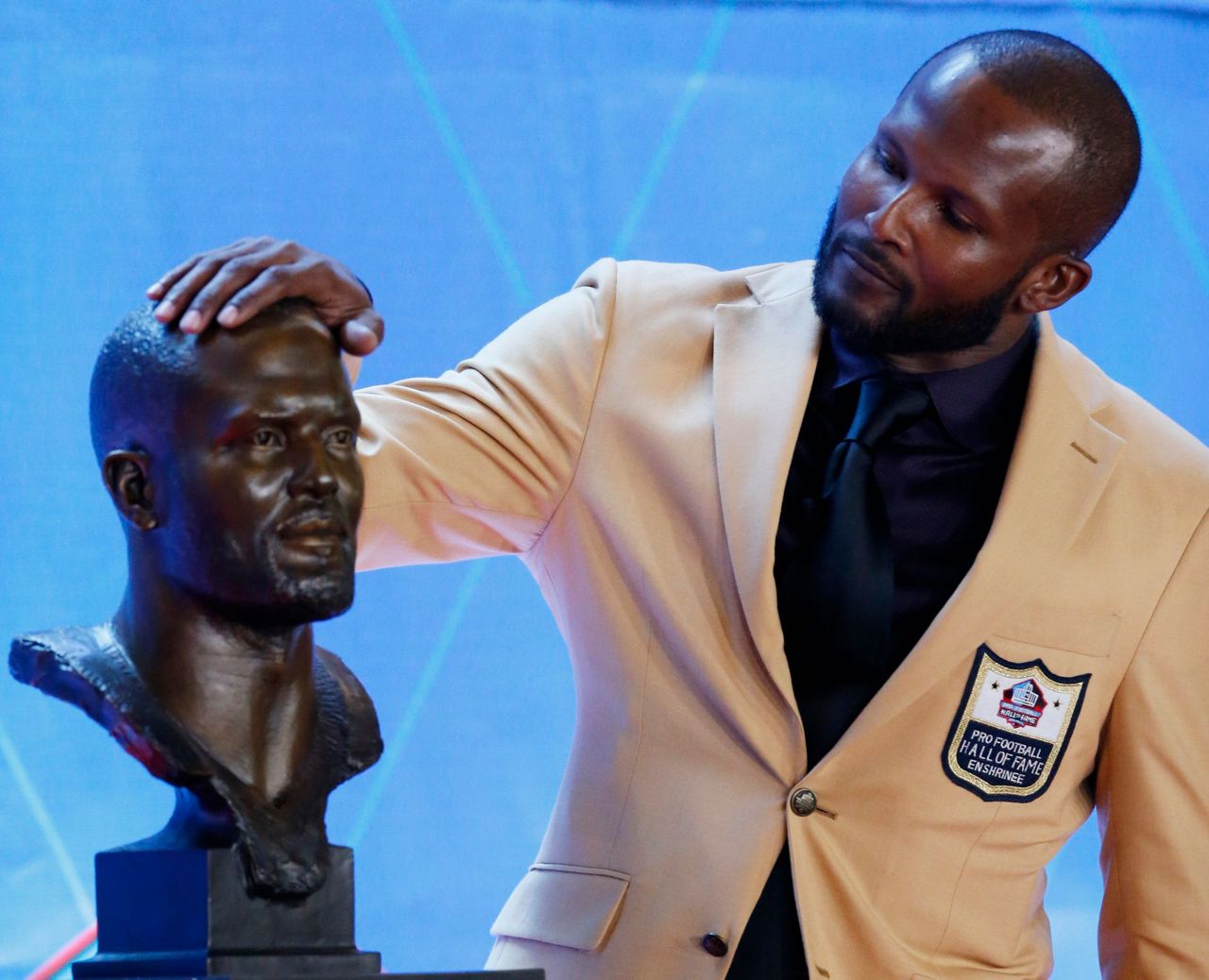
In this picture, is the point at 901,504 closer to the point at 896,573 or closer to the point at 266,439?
the point at 896,573

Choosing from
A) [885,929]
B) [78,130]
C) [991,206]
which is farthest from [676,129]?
[885,929]

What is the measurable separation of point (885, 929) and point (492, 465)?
736 millimetres

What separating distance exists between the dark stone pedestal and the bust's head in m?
0.25

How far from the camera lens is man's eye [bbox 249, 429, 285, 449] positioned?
160 centimetres

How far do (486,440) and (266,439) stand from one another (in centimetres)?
50

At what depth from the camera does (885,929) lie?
2.03 m

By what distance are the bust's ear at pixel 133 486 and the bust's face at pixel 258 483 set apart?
14mm

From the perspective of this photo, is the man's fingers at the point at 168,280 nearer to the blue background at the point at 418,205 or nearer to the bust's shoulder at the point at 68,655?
the bust's shoulder at the point at 68,655

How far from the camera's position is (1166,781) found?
7.02 ft

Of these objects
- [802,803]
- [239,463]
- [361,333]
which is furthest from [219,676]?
[802,803]

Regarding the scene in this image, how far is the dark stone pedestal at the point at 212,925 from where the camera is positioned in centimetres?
153

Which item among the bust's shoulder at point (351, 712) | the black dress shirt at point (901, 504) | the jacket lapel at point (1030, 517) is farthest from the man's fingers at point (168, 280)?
the jacket lapel at point (1030, 517)

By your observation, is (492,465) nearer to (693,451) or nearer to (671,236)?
(693,451)

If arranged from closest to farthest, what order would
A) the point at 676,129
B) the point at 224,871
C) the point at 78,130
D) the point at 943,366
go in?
the point at 224,871
the point at 943,366
the point at 78,130
the point at 676,129
